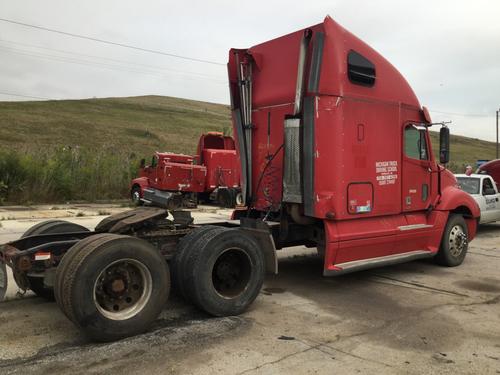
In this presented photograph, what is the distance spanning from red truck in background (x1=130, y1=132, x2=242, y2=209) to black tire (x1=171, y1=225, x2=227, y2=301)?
12438 mm

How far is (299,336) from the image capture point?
462cm

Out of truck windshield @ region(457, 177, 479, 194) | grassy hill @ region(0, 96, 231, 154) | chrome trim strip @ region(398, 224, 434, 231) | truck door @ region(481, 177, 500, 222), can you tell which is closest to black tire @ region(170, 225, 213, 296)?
chrome trim strip @ region(398, 224, 434, 231)

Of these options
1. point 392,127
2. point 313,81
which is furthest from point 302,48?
point 392,127

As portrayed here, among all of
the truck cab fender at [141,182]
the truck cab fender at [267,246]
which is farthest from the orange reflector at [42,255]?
the truck cab fender at [141,182]

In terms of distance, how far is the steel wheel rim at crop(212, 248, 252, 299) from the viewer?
17.3 ft

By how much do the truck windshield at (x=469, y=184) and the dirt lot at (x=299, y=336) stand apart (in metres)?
6.36

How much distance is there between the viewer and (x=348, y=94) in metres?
6.16

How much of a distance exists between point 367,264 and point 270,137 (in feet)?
7.14

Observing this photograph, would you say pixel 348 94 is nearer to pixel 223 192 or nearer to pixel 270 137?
pixel 270 137

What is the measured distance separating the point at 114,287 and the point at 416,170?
15.6 feet

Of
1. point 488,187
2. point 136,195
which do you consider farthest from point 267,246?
point 136,195

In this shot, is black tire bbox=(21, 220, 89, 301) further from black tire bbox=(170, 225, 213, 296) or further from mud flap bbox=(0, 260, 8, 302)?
black tire bbox=(170, 225, 213, 296)

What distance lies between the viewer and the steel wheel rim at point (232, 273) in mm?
5273

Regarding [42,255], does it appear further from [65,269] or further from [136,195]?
[136,195]
